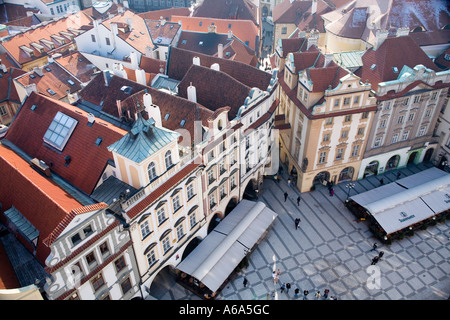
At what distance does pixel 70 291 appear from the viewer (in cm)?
3225

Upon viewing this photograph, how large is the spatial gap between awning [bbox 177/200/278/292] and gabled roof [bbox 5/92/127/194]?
15.5m

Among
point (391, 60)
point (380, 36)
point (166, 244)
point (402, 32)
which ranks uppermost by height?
point (402, 32)

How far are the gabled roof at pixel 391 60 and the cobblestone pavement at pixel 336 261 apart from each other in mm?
18992

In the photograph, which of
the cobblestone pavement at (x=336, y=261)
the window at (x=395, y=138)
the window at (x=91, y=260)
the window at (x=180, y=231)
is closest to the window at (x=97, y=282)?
the window at (x=91, y=260)

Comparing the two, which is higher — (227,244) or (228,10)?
(228,10)

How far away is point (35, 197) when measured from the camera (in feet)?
112

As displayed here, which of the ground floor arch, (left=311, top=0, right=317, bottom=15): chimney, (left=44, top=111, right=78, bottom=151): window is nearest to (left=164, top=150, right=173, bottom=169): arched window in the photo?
(left=44, top=111, right=78, bottom=151): window

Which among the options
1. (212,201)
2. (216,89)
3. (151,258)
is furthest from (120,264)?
(216,89)

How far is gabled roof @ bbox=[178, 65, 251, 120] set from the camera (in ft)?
163

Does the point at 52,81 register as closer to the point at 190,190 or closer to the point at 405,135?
the point at 190,190

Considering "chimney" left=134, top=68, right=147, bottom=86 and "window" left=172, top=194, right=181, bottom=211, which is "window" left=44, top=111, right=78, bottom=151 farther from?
"chimney" left=134, top=68, right=147, bottom=86

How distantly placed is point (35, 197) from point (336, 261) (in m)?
35.5

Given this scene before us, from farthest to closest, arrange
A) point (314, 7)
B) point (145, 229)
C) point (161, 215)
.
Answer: point (314, 7) < point (161, 215) < point (145, 229)

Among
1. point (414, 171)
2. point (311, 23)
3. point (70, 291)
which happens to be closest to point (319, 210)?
point (414, 171)
